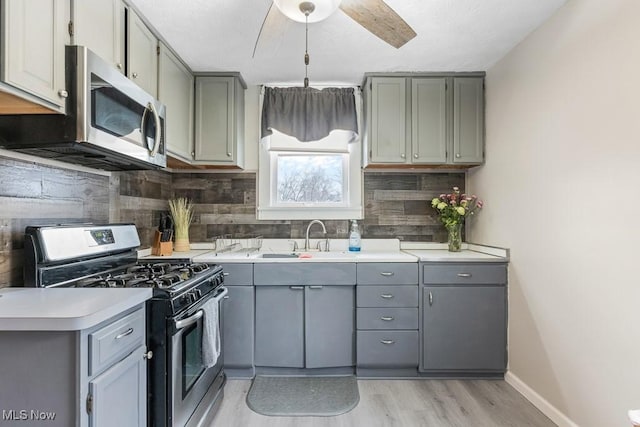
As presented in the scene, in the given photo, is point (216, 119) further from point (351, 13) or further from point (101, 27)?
point (351, 13)

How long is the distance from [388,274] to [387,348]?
55 centimetres

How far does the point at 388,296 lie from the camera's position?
256cm

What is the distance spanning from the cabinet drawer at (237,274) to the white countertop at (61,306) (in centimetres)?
106

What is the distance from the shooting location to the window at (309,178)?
3145 millimetres

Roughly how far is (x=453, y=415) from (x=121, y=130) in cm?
247

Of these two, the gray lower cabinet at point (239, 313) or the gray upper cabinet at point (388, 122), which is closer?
the gray lower cabinet at point (239, 313)

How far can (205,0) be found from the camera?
1.87 m

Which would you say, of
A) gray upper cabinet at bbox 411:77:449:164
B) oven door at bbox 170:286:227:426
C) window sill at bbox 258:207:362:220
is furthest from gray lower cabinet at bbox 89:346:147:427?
gray upper cabinet at bbox 411:77:449:164

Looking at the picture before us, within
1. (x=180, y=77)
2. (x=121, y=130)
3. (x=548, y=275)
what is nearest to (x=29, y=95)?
(x=121, y=130)

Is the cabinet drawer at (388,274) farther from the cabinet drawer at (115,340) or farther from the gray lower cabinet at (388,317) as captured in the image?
the cabinet drawer at (115,340)

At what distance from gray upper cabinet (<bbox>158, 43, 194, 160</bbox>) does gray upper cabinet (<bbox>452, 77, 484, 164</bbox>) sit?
7.16 feet

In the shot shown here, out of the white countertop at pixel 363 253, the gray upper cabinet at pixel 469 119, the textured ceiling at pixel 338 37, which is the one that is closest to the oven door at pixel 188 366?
the white countertop at pixel 363 253

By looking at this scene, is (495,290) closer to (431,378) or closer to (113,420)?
(431,378)

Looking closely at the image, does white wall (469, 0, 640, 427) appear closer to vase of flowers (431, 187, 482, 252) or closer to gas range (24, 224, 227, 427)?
vase of flowers (431, 187, 482, 252)
